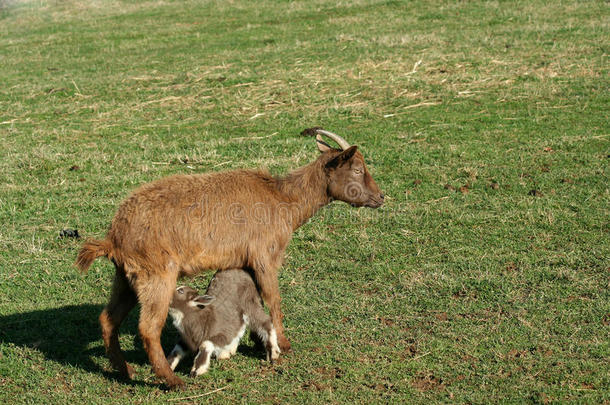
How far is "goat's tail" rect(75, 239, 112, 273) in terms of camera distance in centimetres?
622

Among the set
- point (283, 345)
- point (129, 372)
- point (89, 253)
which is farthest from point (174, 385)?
point (89, 253)

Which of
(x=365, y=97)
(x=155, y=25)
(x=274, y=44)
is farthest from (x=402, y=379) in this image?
(x=155, y=25)

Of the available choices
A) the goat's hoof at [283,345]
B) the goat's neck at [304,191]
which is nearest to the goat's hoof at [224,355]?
the goat's hoof at [283,345]

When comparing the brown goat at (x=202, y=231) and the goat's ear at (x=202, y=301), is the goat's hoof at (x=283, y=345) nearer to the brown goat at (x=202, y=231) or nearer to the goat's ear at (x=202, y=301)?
the brown goat at (x=202, y=231)

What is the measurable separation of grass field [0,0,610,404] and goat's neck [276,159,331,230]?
42.1 inches

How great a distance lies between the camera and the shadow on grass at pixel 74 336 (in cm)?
701

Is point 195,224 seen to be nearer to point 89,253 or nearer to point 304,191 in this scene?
point 89,253

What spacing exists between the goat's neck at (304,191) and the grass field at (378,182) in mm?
1068

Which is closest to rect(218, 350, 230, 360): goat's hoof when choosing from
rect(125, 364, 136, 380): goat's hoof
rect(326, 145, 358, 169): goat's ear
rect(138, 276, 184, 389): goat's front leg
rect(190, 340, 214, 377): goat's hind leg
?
rect(190, 340, 214, 377): goat's hind leg

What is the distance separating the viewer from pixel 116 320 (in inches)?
263

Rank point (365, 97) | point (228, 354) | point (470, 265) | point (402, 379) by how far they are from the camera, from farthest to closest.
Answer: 1. point (365, 97)
2. point (470, 265)
3. point (228, 354)
4. point (402, 379)

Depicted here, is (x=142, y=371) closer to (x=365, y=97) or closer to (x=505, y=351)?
(x=505, y=351)

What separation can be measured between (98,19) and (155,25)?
3325 mm

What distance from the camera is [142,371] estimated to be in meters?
6.80
